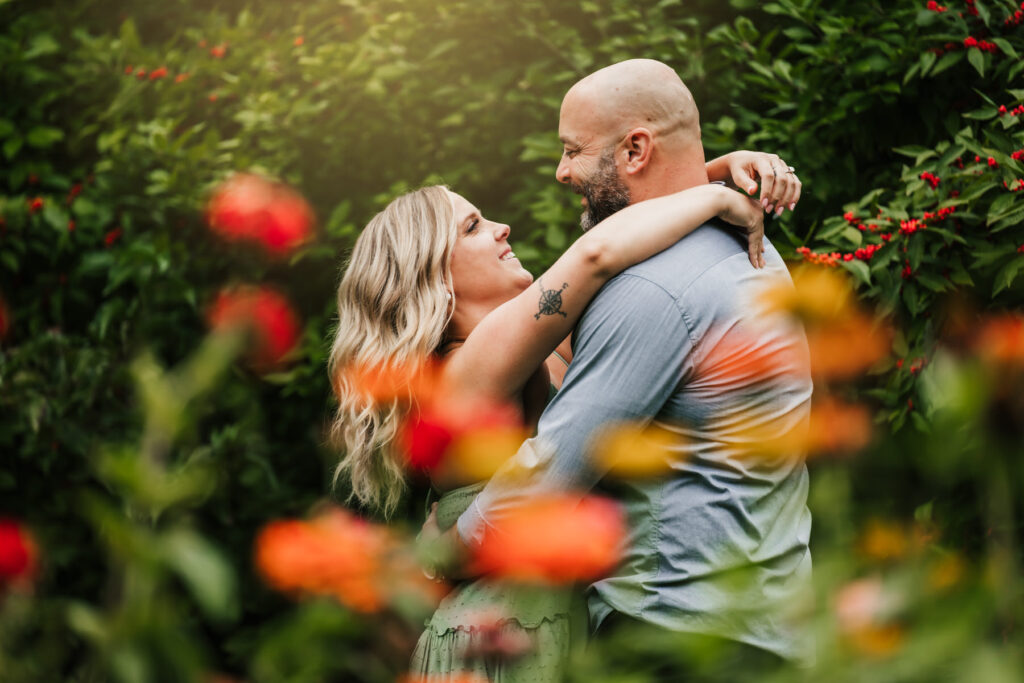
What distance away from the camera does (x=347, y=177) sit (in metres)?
3.62

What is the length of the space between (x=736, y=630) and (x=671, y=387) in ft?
3.53

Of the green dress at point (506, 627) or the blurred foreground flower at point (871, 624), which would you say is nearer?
the blurred foreground flower at point (871, 624)

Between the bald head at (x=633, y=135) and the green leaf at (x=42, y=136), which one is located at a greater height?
the bald head at (x=633, y=135)

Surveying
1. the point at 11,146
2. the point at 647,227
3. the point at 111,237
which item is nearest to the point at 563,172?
the point at 647,227

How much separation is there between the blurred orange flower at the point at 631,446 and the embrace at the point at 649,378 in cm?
2

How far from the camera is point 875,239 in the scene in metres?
2.48

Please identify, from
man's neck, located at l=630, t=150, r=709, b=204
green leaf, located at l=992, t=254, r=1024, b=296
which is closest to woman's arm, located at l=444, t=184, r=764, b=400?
man's neck, located at l=630, t=150, r=709, b=204

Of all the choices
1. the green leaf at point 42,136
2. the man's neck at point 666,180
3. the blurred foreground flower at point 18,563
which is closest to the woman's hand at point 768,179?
the man's neck at point 666,180

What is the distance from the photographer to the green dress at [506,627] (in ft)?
6.14

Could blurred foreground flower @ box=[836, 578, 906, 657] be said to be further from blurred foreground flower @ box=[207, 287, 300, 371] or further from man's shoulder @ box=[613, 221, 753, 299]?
man's shoulder @ box=[613, 221, 753, 299]

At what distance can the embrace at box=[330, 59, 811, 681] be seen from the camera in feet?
5.88

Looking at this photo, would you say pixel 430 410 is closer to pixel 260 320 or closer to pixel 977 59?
A: pixel 260 320

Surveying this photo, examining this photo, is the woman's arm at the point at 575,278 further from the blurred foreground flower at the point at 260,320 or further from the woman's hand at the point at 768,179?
the blurred foreground flower at the point at 260,320

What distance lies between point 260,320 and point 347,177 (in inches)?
96.8
